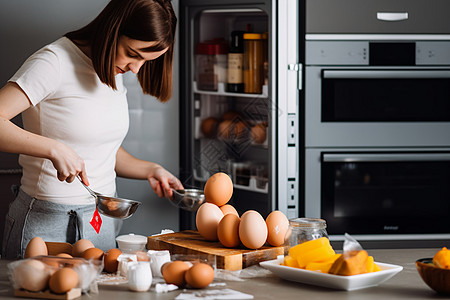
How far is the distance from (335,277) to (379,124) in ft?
4.90

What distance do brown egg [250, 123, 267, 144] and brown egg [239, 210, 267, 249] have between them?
123cm

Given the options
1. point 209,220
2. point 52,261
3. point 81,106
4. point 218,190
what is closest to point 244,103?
point 81,106

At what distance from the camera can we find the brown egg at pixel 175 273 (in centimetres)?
126

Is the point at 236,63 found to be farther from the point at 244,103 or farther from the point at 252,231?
the point at 252,231

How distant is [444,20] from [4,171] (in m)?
1.92

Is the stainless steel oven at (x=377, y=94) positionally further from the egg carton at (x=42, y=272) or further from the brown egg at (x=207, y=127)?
the egg carton at (x=42, y=272)

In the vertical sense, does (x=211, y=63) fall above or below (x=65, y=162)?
above

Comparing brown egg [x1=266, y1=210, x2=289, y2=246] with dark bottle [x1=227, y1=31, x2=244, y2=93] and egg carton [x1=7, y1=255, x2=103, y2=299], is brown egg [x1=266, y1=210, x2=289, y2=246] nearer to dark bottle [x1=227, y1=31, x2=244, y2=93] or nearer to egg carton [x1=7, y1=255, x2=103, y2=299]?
egg carton [x1=7, y1=255, x2=103, y2=299]

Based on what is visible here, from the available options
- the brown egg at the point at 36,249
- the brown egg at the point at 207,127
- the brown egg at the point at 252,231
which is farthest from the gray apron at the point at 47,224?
the brown egg at the point at 207,127

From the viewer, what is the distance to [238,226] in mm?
1477

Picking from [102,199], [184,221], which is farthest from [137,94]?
[102,199]

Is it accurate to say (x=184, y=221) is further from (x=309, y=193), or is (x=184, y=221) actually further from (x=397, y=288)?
(x=397, y=288)

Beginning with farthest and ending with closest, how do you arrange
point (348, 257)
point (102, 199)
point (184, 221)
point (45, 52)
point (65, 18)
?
point (184, 221), point (65, 18), point (45, 52), point (102, 199), point (348, 257)

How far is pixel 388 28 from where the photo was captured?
2.59 meters
